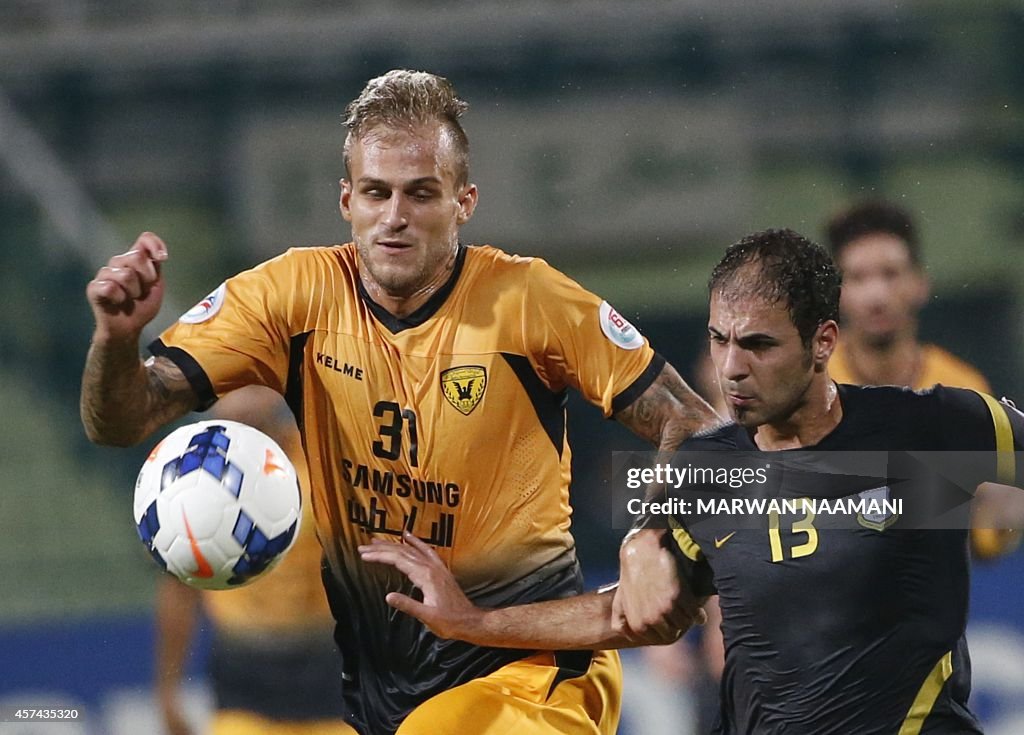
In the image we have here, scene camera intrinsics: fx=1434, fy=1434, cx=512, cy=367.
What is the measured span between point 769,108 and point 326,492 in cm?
405

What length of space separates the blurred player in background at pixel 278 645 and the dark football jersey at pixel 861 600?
1.66 metres

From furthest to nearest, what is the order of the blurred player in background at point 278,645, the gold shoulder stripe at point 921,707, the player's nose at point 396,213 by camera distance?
the blurred player in background at point 278,645 < the player's nose at point 396,213 < the gold shoulder stripe at point 921,707

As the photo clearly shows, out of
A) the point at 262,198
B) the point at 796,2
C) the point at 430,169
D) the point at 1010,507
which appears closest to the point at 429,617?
the point at 430,169

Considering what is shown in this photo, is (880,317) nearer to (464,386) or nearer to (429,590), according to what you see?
(464,386)

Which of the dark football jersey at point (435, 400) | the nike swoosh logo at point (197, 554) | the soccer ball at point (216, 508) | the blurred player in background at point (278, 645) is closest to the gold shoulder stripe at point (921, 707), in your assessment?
the dark football jersey at point (435, 400)

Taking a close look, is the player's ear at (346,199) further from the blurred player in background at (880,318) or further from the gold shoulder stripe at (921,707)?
the blurred player in background at (880,318)

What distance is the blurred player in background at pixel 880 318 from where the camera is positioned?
16.1 ft

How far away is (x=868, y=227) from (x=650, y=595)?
245 centimetres

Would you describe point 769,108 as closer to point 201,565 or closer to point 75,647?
point 75,647

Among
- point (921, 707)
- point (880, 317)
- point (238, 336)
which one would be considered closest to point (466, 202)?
point (238, 336)

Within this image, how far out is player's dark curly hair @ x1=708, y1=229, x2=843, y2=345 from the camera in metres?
3.15

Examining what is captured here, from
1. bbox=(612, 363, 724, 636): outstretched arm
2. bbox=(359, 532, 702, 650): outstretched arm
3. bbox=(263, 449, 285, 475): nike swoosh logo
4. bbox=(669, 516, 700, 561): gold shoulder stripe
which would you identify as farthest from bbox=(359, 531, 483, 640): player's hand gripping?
bbox=(669, 516, 700, 561): gold shoulder stripe

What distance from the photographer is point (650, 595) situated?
3320mm

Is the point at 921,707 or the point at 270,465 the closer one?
the point at 921,707
